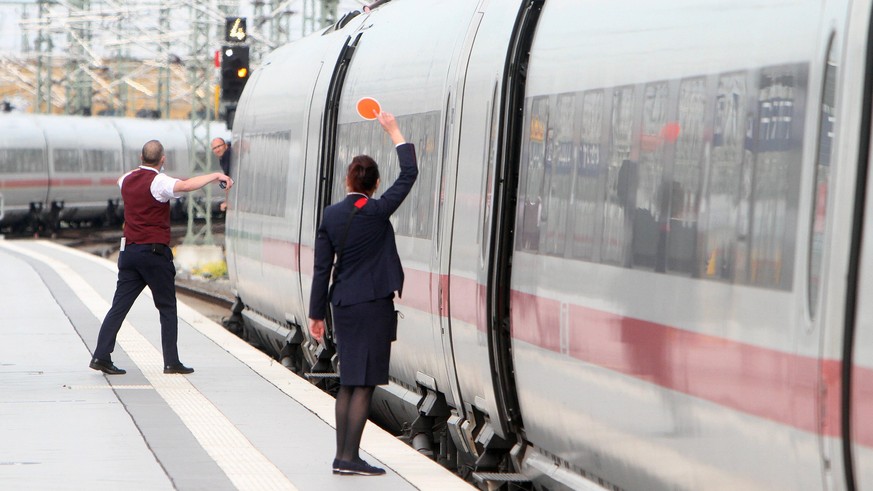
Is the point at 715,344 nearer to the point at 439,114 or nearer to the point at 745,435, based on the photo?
the point at 745,435

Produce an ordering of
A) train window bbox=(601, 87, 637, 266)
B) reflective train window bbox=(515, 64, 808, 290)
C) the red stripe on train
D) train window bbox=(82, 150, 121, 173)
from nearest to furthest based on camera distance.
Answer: the red stripe on train → reflective train window bbox=(515, 64, 808, 290) → train window bbox=(601, 87, 637, 266) → train window bbox=(82, 150, 121, 173)

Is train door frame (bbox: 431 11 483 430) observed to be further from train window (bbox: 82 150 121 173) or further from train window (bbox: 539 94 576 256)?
train window (bbox: 82 150 121 173)

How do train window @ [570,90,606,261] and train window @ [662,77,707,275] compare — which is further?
train window @ [570,90,606,261]

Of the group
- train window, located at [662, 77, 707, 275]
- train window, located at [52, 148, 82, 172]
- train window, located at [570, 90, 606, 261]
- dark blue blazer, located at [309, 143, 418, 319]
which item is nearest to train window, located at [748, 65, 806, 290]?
train window, located at [662, 77, 707, 275]

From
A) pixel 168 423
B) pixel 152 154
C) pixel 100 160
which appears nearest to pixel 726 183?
pixel 168 423

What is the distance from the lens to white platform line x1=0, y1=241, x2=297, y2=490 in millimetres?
7527

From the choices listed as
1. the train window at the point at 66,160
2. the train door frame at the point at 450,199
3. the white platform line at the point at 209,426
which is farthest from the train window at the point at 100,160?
the train door frame at the point at 450,199

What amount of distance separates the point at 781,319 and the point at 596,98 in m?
2.22

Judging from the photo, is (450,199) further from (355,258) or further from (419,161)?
(355,258)

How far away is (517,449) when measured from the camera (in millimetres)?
8305

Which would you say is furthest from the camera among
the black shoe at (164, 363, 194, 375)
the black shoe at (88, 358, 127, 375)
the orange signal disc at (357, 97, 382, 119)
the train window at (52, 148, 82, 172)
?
the train window at (52, 148, 82, 172)

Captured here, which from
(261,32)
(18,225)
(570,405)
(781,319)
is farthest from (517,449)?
(18,225)

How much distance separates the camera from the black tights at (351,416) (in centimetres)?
736

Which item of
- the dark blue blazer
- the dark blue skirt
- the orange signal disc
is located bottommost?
the dark blue skirt
